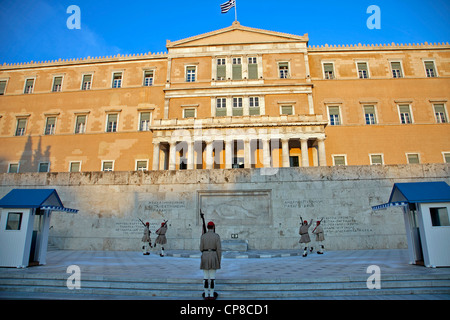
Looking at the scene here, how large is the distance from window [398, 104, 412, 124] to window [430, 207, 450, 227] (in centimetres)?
2712

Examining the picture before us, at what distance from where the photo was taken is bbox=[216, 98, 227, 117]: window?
32872 millimetres

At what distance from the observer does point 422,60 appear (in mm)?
34031

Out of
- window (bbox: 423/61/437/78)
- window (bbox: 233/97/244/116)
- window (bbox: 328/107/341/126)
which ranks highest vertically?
window (bbox: 423/61/437/78)

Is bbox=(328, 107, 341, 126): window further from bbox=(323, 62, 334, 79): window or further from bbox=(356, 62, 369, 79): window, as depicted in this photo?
bbox=(356, 62, 369, 79): window

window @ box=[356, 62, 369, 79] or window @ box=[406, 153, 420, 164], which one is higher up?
window @ box=[356, 62, 369, 79]

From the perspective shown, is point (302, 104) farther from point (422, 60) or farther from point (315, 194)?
point (315, 194)

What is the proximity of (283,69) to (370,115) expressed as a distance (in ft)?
37.0

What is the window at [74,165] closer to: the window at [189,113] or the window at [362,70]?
the window at [189,113]

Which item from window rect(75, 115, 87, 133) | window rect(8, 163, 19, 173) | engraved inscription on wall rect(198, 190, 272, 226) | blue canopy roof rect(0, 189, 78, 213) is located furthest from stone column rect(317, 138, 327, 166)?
window rect(8, 163, 19, 173)

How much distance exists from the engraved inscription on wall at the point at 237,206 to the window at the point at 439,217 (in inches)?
293

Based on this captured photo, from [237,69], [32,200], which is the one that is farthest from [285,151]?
[32,200]

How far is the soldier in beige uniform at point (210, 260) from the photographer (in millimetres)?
6145

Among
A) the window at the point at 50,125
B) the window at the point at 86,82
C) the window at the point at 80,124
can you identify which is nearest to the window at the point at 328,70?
the window at the point at 86,82

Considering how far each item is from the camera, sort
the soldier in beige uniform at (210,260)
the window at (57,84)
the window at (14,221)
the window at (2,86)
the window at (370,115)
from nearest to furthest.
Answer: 1. the soldier in beige uniform at (210,260)
2. the window at (14,221)
3. the window at (370,115)
4. the window at (57,84)
5. the window at (2,86)
